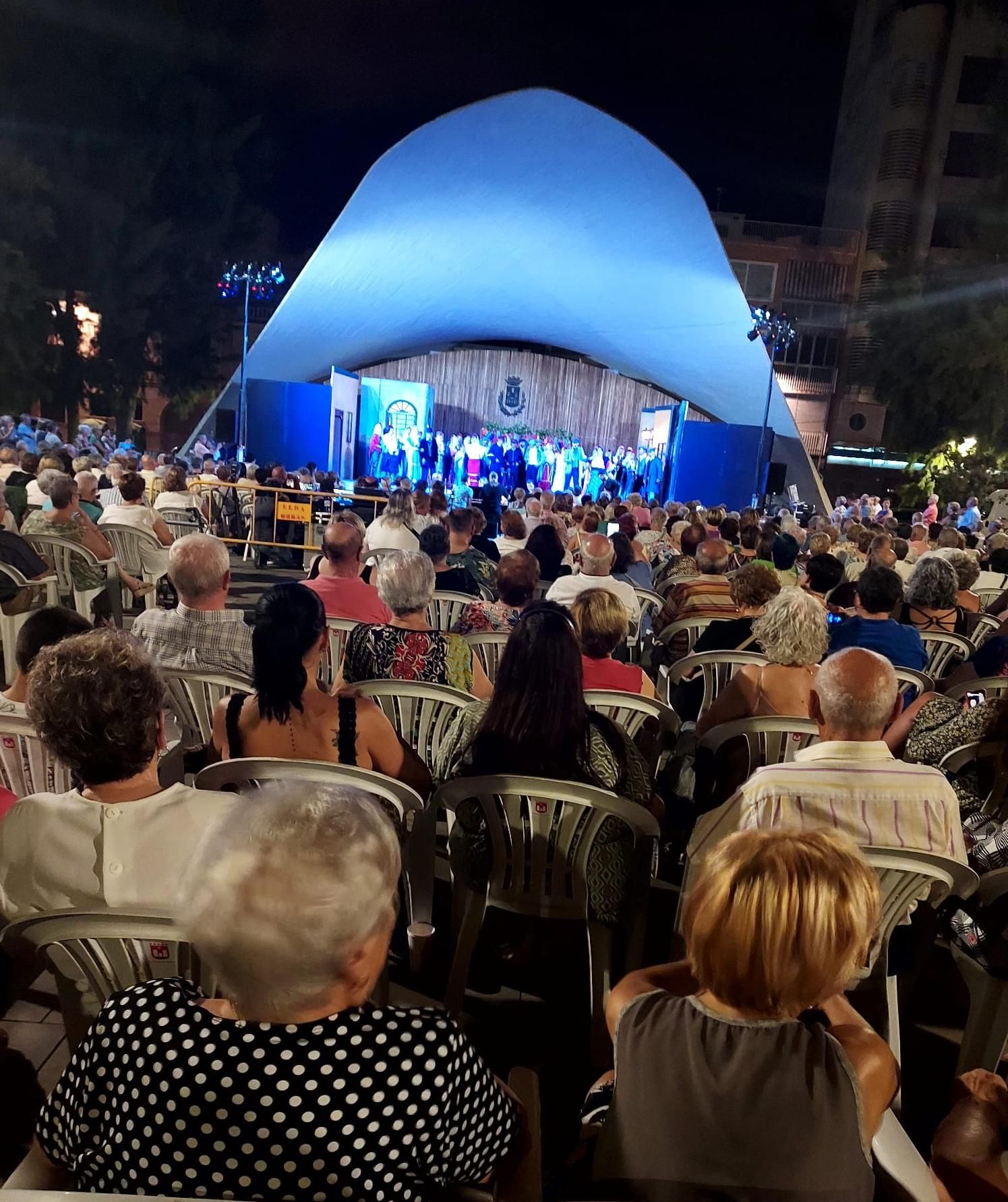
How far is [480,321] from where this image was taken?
21.4 metres

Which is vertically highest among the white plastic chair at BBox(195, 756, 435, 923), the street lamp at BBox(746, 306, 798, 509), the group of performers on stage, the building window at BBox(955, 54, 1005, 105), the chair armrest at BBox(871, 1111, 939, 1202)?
the building window at BBox(955, 54, 1005, 105)

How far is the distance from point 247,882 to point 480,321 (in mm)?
21603

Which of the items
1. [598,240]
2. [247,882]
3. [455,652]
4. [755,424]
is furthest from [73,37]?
[247,882]

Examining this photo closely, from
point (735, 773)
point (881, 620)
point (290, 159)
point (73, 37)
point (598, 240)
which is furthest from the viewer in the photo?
point (290, 159)

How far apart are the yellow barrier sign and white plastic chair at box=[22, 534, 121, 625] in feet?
13.5

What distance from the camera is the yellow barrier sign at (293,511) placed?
930 centimetres

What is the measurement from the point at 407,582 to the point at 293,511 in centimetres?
673

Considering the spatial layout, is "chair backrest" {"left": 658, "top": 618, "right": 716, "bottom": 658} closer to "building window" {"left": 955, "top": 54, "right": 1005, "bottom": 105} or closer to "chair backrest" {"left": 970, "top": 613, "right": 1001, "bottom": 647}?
"chair backrest" {"left": 970, "top": 613, "right": 1001, "bottom": 647}

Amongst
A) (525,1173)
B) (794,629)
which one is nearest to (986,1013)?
(794,629)

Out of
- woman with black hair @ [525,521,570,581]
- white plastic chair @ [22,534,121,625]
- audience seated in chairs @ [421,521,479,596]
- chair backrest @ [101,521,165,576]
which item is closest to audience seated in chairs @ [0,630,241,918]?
audience seated in chairs @ [421,521,479,596]

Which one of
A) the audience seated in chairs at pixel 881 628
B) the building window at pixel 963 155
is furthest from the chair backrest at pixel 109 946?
the building window at pixel 963 155

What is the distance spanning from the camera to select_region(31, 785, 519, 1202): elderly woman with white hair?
0.93m

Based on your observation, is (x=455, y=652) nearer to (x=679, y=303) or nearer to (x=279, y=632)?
(x=279, y=632)

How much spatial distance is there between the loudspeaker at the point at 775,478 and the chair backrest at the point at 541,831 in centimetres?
1589
